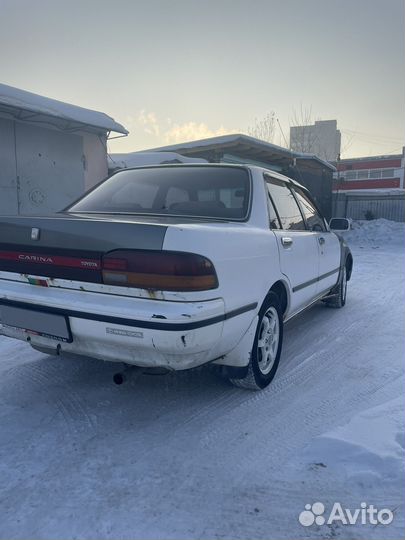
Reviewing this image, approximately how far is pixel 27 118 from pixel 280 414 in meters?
8.46

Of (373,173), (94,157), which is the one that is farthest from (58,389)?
(373,173)

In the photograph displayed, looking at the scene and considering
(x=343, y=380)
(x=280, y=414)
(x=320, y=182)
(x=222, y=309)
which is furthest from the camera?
(x=320, y=182)

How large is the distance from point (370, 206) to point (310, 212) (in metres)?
21.5

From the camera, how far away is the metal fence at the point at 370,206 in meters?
23.5

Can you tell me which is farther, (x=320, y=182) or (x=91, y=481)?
(x=320, y=182)

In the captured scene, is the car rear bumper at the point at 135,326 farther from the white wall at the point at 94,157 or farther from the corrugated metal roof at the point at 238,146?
the corrugated metal roof at the point at 238,146

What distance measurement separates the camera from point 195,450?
2365 mm

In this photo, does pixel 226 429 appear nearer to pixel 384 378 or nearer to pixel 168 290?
pixel 168 290

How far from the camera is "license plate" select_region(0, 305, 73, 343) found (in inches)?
96.3

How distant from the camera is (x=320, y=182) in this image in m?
21.2

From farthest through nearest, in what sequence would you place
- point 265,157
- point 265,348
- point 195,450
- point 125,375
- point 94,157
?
1. point 265,157
2. point 94,157
3. point 265,348
4. point 125,375
5. point 195,450

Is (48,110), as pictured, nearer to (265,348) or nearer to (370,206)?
(265,348)

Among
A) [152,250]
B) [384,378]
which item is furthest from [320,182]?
[152,250]

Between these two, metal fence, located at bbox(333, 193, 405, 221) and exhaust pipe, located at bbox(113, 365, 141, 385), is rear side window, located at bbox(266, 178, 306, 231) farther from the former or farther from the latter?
metal fence, located at bbox(333, 193, 405, 221)
